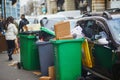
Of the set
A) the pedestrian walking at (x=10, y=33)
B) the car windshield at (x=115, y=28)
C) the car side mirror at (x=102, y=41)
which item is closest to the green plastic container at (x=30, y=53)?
the pedestrian walking at (x=10, y=33)

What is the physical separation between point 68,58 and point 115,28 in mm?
1284

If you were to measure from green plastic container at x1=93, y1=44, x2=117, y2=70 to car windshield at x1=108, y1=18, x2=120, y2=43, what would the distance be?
0.33 meters

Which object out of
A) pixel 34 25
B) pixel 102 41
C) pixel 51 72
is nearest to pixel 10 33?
pixel 34 25

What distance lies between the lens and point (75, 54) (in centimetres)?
898

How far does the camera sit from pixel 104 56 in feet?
27.6

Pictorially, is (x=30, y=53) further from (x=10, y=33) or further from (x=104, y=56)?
(x=104, y=56)

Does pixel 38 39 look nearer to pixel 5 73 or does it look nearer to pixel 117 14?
pixel 5 73

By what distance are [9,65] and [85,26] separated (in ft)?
14.0

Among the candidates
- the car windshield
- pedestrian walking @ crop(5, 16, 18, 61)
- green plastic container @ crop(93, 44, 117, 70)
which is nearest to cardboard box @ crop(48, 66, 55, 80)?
green plastic container @ crop(93, 44, 117, 70)

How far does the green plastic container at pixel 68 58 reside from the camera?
348 inches

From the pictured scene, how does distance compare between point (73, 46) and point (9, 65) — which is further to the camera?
point (9, 65)

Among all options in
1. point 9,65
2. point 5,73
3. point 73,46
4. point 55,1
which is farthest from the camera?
point 55,1

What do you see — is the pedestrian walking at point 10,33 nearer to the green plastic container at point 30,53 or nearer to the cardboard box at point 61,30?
the green plastic container at point 30,53

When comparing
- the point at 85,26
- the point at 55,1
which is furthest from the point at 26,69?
the point at 55,1
